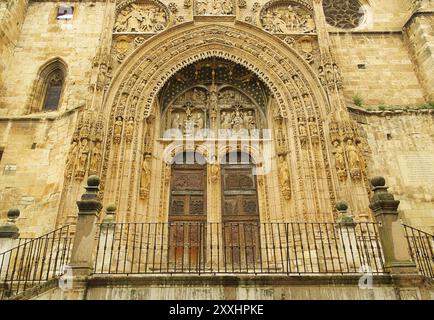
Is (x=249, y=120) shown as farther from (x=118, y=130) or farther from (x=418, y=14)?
(x=418, y=14)

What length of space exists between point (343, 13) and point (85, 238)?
12547 millimetres

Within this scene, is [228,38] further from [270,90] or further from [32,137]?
[32,137]

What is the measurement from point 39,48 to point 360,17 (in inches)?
465

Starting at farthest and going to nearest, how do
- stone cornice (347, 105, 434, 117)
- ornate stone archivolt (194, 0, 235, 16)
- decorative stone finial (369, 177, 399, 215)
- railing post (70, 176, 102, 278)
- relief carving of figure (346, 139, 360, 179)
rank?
ornate stone archivolt (194, 0, 235, 16) → stone cornice (347, 105, 434, 117) → relief carving of figure (346, 139, 360, 179) → decorative stone finial (369, 177, 399, 215) → railing post (70, 176, 102, 278)

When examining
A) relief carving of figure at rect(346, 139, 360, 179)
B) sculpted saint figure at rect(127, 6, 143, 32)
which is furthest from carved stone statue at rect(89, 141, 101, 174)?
relief carving of figure at rect(346, 139, 360, 179)

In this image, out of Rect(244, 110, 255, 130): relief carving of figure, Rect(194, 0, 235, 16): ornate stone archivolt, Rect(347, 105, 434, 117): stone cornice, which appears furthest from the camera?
Rect(194, 0, 235, 16): ornate stone archivolt

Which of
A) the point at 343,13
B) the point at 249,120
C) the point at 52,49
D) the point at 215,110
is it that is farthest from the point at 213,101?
the point at 343,13

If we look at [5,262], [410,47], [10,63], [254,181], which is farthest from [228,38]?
[5,262]

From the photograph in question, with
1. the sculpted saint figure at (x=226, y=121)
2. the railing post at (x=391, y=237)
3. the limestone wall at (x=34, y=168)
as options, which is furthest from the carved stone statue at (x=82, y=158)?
the railing post at (x=391, y=237)

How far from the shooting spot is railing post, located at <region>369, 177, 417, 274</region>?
589cm

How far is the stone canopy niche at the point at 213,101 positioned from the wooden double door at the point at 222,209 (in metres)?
1.29

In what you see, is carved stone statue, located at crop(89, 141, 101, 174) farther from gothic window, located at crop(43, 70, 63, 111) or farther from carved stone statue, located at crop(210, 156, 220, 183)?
gothic window, located at crop(43, 70, 63, 111)

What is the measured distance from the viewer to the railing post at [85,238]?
5848 mm

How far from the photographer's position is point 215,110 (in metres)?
11.9
